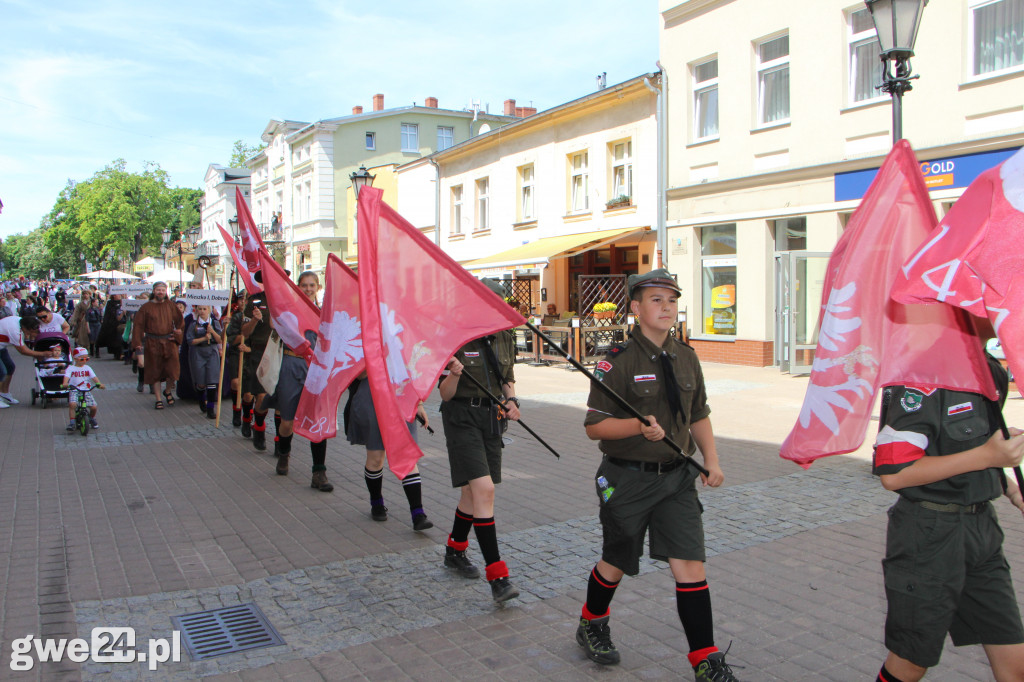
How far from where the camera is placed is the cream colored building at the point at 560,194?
20.1 meters

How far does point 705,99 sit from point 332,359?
14812mm

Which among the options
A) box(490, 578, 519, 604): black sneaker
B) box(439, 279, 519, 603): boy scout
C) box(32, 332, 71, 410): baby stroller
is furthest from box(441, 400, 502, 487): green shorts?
box(32, 332, 71, 410): baby stroller

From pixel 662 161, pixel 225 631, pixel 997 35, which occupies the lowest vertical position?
pixel 225 631

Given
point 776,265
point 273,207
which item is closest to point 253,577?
point 776,265

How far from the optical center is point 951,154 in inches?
528

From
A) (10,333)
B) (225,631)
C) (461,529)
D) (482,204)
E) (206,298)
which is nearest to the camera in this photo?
(225,631)

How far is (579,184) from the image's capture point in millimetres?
22922

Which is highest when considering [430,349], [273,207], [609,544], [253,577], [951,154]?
[273,207]

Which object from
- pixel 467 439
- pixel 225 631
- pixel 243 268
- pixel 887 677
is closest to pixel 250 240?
pixel 243 268

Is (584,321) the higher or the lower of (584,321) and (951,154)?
the lower

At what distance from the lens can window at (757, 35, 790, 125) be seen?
651 inches

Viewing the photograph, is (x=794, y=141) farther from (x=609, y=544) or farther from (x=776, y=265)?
(x=609, y=544)

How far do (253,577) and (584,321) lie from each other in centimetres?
1341

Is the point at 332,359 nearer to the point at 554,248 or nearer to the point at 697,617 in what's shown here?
the point at 697,617
